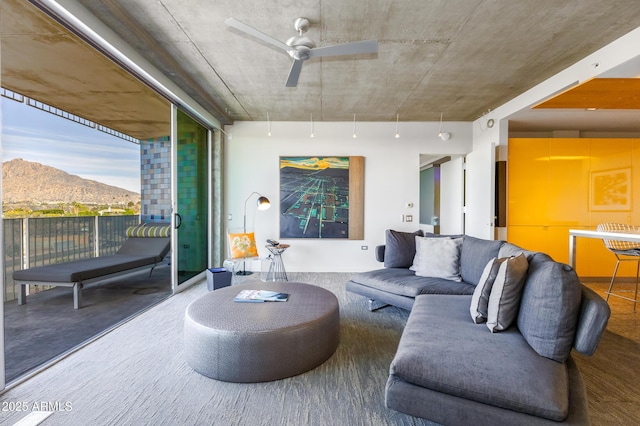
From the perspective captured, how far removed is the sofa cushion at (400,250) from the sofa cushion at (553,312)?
195cm

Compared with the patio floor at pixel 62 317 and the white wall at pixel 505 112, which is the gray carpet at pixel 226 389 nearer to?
the patio floor at pixel 62 317

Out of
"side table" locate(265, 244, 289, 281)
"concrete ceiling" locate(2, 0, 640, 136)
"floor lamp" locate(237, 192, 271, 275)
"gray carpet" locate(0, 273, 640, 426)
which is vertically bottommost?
"gray carpet" locate(0, 273, 640, 426)

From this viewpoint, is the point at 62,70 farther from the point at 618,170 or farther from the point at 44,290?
the point at 618,170

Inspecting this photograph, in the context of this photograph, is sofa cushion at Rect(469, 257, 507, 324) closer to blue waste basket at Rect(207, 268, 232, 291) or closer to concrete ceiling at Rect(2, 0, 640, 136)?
concrete ceiling at Rect(2, 0, 640, 136)

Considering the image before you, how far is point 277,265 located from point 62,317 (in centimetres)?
281

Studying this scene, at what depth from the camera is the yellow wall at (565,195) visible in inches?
177

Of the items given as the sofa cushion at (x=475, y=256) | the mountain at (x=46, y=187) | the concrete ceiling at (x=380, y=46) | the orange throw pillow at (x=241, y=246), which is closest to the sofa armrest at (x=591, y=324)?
the sofa cushion at (x=475, y=256)

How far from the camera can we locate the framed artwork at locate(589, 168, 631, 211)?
176 inches

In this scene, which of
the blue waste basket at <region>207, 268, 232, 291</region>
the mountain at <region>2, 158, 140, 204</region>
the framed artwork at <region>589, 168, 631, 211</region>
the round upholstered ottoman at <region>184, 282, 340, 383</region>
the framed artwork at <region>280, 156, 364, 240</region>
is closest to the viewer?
the round upholstered ottoman at <region>184, 282, 340, 383</region>

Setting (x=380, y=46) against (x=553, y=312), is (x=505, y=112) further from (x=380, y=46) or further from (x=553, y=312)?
(x=553, y=312)

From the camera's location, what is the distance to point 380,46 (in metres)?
2.85

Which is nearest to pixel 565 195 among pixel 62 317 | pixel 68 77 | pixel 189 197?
pixel 189 197

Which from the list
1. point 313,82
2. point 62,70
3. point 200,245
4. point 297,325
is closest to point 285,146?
point 313,82

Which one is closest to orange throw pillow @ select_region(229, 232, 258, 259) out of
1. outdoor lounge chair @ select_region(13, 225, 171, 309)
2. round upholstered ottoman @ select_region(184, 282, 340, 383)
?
outdoor lounge chair @ select_region(13, 225, 171, 309)
